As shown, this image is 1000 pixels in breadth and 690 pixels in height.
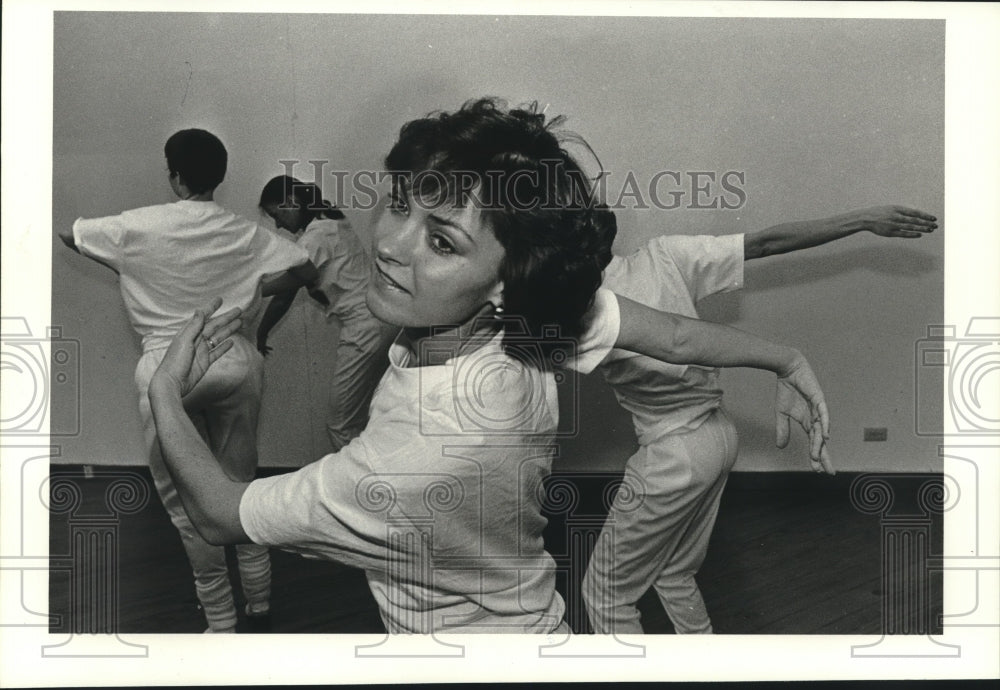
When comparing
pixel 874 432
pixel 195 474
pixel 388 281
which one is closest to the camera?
pixel 195 474

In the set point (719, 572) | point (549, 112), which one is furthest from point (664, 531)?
point (549, 112)

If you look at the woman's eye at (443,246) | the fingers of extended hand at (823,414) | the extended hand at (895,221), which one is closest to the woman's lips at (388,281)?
the woman's eye at (443,246)

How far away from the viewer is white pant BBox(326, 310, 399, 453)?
2846 millimetres

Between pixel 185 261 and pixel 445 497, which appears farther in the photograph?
pixel 185 261

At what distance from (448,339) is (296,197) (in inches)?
24.2

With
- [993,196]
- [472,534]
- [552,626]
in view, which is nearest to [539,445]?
[472,534]

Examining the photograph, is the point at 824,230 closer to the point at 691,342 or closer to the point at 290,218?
the point at 691,342

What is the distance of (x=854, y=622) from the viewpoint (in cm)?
296

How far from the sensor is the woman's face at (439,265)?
2.56 m

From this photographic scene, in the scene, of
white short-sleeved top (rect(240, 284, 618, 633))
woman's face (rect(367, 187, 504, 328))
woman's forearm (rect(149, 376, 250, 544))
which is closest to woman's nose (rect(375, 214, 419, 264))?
woman's face (rect(367, 187, 504, 328))

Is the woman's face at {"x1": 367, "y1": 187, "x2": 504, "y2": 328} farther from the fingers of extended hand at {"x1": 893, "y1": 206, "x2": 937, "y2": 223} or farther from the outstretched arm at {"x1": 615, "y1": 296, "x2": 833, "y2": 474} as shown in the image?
the fingers of extended hand at {"x1": 893, "y1": 206, "x2": 937, "y2": 223}

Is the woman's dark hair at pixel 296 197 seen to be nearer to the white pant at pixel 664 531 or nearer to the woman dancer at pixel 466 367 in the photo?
the woman dancer at pixel 466 367

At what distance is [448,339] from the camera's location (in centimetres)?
257

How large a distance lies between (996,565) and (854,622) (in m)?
0.42
